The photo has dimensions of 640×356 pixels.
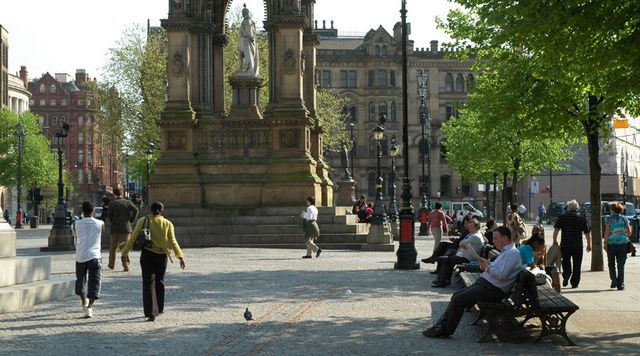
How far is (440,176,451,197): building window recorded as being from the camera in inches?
4557

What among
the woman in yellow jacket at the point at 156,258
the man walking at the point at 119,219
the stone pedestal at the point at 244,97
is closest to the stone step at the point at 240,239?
the stone pedestal at the point at 244,97

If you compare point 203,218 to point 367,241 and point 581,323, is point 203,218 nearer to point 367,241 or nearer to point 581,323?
point 367,241

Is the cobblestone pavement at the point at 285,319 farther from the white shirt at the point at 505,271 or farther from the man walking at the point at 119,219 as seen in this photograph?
the man walking at the point at 119,219

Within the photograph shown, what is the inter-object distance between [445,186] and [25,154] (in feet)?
158

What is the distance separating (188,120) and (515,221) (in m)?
13.8

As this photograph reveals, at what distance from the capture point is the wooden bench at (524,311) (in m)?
11.2

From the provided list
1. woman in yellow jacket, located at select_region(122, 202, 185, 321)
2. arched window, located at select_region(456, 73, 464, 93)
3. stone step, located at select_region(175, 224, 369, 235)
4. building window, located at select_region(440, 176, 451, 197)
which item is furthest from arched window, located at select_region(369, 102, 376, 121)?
woman in yellow jacket, located at select_region(122, 202, 185, 321)

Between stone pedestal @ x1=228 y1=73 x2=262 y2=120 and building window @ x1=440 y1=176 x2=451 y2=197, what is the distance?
8194 cm

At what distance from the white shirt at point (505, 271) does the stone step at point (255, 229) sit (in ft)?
66.0

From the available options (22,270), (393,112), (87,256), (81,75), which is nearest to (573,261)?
(87,256)

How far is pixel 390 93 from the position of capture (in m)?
117

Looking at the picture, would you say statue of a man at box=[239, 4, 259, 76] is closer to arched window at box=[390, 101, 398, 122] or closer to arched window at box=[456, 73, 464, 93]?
arched window at box=[390, 101, 398, 122]

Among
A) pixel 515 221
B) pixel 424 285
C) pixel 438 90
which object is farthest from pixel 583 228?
pixel 438 90

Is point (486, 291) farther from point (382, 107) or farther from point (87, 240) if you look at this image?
point (382, 107)
